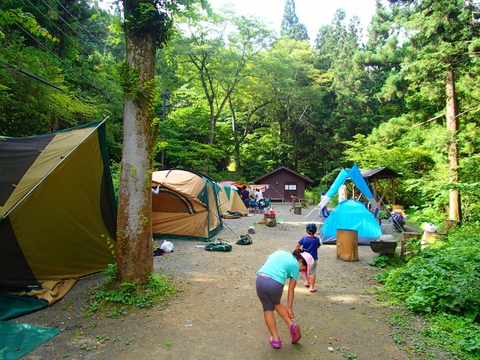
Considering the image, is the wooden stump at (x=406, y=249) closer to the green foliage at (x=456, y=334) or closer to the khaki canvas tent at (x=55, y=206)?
the green foliage at (x=456, y=334)

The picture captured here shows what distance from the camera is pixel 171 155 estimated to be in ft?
81.9

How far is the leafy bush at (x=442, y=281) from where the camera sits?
4.12 meters

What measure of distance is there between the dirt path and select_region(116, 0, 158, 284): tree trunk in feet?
2.61

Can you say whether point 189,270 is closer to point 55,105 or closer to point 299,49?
point 55,105

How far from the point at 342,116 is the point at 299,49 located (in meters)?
9.42

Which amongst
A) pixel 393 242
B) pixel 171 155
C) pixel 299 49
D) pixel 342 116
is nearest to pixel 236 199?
pixel 171 155

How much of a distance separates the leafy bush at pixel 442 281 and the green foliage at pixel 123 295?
3745 mm

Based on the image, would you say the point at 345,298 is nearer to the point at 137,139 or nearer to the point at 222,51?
the point at 137,139

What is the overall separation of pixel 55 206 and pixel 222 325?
3.36 m

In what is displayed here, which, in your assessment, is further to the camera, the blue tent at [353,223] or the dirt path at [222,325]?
the blue tent at [353,223]

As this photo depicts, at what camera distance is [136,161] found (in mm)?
4664

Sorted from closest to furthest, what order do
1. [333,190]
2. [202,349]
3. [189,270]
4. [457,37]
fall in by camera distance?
[202,349], [189,270], [333,190], [457,37]

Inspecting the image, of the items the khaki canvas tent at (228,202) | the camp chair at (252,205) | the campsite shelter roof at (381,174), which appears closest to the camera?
the campsite shelter roof at (381,174)

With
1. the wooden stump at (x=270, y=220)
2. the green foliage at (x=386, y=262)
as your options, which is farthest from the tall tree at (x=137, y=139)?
the wooden stump at (x=270, y=220)
